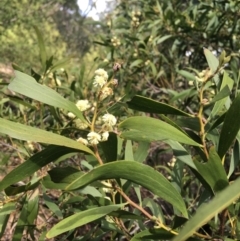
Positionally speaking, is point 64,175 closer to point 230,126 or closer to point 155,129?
point 155,129

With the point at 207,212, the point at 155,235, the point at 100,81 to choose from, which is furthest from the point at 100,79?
the point at 207,212

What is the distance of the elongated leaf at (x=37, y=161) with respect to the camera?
74 cm

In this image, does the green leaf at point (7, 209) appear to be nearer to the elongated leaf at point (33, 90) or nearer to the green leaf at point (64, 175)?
the green leaf at point (64, 175)

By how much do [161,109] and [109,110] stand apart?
0.54ft

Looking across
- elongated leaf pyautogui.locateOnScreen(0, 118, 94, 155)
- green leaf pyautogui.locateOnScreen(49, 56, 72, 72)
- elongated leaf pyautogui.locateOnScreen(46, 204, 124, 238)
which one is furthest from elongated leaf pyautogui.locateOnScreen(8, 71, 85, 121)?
green leaf pyautogui.locateOnScreen(49, 56, 72, 72)

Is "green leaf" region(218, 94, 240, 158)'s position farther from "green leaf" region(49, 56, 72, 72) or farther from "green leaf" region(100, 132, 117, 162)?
"green leaf" region(49, 56, 72, 72)

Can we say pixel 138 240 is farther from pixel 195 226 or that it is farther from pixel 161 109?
pixel 195 226

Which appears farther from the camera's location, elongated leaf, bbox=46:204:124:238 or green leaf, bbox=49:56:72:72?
green leaf, bbox=49:56:72:72

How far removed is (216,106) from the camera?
2.90 feet

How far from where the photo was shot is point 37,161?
0.75 m

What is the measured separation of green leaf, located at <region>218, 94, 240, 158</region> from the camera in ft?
2.32

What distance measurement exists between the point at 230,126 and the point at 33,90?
37 centimetres

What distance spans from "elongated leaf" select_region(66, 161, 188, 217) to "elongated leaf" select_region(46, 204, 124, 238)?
0.22ft

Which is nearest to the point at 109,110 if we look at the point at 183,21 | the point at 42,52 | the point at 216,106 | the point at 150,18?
the point at 216,106
